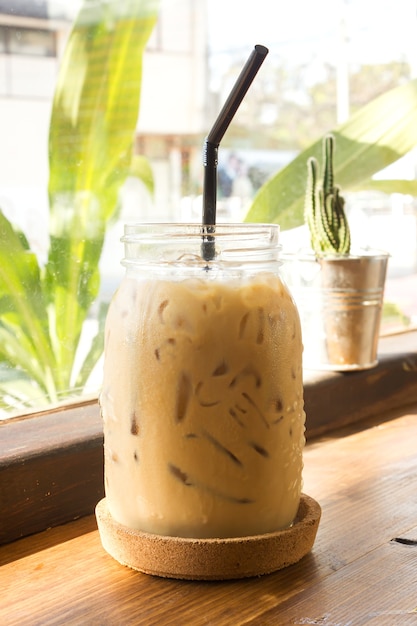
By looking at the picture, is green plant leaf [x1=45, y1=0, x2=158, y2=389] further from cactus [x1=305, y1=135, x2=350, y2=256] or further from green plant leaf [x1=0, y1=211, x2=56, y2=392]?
cactus [x1=305, y1=135, x2=350, y2=256]

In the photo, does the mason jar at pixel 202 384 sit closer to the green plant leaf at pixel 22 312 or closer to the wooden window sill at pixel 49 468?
the wooden window sill at pixel 49 468

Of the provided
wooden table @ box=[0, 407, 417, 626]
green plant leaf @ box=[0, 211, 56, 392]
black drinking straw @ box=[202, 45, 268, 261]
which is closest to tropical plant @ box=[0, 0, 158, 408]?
green plant leaf @ box=[0, 211, 56, 392]

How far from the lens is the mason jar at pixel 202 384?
605 mm

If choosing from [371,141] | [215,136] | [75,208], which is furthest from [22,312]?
[371,141]

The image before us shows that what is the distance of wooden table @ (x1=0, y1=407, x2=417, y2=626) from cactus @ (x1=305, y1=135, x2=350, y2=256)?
432 millimetres

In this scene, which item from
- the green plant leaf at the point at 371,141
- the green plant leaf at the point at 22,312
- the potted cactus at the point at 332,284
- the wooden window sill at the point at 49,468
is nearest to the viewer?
the wooden window sill at the point at 49,468

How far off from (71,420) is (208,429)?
1.00 ft

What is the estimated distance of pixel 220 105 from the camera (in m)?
1.27

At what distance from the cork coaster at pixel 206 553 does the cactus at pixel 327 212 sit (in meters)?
0.58

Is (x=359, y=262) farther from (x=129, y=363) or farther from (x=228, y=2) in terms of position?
(x=129, y=363)

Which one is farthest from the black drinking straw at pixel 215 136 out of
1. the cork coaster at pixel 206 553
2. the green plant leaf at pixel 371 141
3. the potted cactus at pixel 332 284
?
the green plant leaf at pixel 371 141

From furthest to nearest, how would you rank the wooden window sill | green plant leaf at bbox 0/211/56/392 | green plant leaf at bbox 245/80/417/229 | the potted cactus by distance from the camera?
green plant leaf at bbox 245/80/417/229 → the potted cactus → green plant leaf at bbox 0/211/56/392 → the wooden window sill

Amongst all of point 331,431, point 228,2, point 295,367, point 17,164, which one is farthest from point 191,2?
point 295,367

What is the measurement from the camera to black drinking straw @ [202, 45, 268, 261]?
25.3 inches
